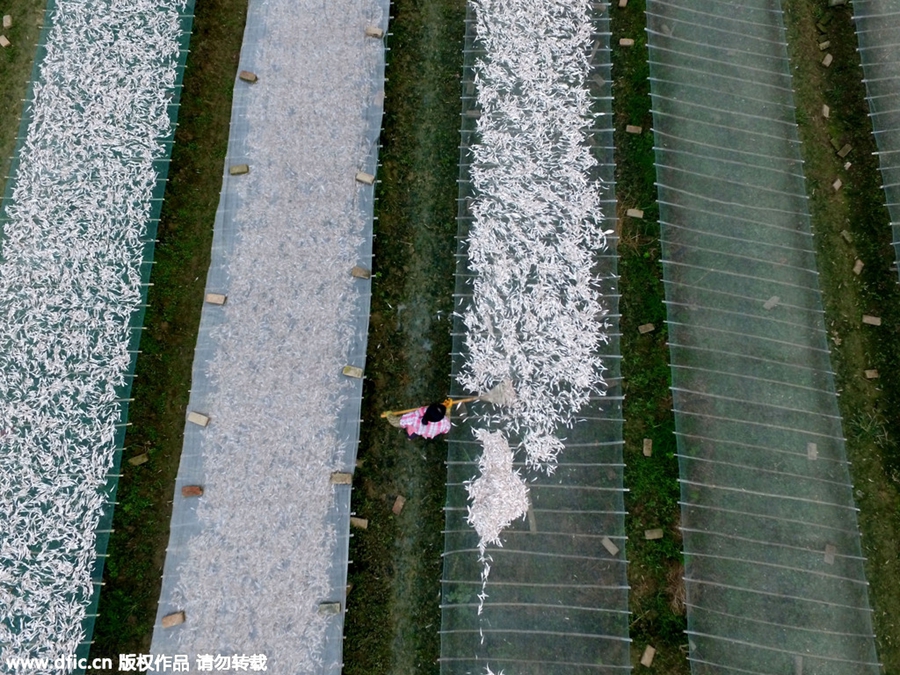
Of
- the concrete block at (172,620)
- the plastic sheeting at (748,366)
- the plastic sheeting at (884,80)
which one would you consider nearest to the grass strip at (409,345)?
the concrete block at (172,620)

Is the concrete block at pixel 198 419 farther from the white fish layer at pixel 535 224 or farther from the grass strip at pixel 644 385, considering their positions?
the grass strip at pixel 644 385

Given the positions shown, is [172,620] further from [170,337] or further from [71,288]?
[71,288]

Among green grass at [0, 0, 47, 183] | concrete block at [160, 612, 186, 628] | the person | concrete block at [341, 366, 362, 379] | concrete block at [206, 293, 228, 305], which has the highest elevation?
green grass at [0, 0, 47, 183]

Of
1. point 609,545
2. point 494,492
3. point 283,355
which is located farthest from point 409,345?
point 609,545

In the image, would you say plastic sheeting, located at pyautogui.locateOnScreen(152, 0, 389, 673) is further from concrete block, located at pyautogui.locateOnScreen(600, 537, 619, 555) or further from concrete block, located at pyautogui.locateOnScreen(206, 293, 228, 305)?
concrete block, located at pyautogui.locateOnScreen(600, 537, 619, 555)

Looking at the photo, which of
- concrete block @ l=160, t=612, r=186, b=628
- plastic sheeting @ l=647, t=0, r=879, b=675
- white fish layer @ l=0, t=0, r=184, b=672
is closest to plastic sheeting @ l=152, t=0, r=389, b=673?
concrete block @ l=160, t=612, r=186, b=628

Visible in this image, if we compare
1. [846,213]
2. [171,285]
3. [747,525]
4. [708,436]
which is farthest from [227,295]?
[846,213]
